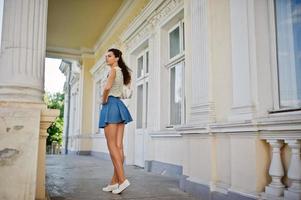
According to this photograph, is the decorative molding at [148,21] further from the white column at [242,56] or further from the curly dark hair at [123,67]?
the white column at [242,56]

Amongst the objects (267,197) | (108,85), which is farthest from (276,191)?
(108,85)

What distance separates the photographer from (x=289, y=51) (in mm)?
2895

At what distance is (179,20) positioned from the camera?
18.6 feet

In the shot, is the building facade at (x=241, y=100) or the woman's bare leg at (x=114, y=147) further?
the woman's bare leg at (x=114, y=147)

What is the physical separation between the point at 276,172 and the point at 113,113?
1768mm

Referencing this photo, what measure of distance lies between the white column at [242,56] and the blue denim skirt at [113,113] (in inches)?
45.7

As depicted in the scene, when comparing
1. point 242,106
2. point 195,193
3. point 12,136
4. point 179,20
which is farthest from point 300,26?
point 179,20

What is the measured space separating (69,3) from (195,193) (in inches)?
287

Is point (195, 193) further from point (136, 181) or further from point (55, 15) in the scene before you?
point (55, 15)

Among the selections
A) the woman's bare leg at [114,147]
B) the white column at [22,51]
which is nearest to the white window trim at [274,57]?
the woman's bare leg at [114,147]

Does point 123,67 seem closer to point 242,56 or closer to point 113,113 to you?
point 113,113

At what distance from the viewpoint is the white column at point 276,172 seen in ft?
8.71

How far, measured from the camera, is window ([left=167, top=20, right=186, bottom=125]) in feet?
18.1

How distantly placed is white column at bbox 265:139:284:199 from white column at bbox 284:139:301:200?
3.8 inches
